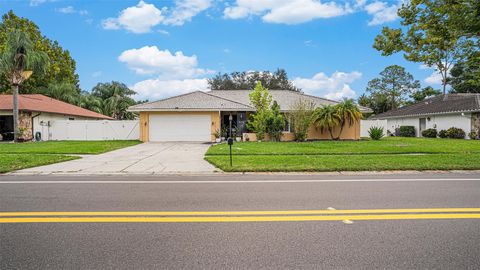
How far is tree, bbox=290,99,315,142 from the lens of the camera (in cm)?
2216

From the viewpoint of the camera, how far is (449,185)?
23.7 ft

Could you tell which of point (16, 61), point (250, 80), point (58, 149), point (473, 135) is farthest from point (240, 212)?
point (250, 80)

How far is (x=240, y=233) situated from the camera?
403cm

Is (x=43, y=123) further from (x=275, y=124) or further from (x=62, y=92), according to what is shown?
(x=275, y=124)

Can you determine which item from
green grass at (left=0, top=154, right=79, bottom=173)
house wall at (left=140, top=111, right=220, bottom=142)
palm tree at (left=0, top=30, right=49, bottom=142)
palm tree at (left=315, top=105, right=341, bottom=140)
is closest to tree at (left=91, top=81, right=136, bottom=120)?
palm tree at (left=0, top=30, right=49, bottom=142)

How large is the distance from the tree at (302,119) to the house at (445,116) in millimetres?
14078

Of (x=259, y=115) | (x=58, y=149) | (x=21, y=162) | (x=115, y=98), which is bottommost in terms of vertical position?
(x=21, y=162)

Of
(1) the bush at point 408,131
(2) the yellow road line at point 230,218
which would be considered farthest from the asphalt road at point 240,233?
(1) the bush at point 408,131

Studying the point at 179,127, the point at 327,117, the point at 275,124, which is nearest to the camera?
the point at 275,124

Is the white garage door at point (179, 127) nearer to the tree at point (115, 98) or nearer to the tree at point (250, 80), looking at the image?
the tree at point (115, 98)

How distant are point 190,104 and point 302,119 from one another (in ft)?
28.4

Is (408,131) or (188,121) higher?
(188,121)

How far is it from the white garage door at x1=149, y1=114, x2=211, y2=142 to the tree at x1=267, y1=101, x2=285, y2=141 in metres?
4.76

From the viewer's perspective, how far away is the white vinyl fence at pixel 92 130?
25.8 meters
